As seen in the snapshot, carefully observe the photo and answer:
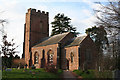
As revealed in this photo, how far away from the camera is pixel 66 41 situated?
37.9 m

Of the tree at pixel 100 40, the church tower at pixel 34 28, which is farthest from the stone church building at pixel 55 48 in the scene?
the tree at pixel 100 40

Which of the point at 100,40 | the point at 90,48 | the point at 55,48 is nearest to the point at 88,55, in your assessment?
the point at 90,48

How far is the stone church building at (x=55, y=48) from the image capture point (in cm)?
3375

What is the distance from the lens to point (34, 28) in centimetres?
4778

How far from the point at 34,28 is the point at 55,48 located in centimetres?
1353

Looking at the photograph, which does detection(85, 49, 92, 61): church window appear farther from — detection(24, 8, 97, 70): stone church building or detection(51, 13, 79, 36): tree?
detection(51, 13, 79, 36): tree

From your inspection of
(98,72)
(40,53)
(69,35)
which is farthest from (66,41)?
(98,72)

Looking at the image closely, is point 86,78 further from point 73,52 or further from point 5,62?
point 73,52

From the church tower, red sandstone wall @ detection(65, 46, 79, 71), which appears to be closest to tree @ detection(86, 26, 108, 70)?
red sandstone wall @ detection(65, 46, 79, 71)

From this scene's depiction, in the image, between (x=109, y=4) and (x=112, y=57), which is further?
(x=112, y=57)

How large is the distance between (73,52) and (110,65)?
14.6 m

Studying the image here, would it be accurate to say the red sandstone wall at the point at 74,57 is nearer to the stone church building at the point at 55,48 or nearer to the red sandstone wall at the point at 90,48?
the stone church building at the point at 55,48

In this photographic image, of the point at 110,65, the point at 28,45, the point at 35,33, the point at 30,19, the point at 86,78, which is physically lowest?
the point at 86,78

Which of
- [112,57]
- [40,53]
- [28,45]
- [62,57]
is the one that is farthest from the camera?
[28,45]
